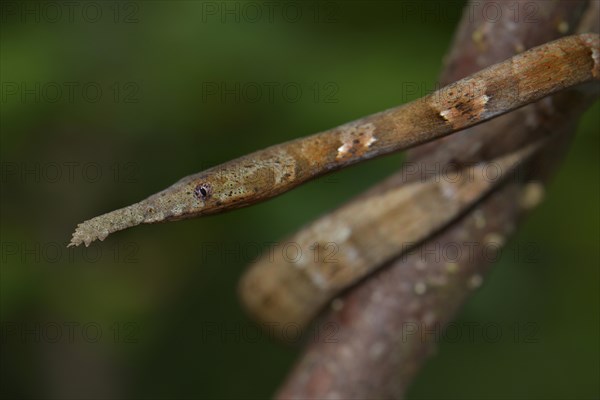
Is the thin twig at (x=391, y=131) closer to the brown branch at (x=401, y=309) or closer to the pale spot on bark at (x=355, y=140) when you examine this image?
the pale spot on bark at (x=355, y=140)

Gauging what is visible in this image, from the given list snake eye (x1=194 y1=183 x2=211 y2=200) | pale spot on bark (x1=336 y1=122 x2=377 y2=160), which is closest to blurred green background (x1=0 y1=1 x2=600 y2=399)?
pale spot on bark (x1=336 y1=122 x2=377 y2=160)

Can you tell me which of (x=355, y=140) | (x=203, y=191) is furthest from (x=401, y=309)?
(x=203, y=191)

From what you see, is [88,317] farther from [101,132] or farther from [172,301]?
[101,132]

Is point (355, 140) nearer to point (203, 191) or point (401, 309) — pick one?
point (203, 191)

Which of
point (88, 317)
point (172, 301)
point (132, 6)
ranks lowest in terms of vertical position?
point (172, 301)

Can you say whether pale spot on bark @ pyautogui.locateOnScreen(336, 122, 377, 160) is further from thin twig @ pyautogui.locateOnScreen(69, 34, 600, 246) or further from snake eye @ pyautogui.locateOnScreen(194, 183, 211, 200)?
snake eye @ pyautogui.locateOnScreen(194, 183, 211, 200)

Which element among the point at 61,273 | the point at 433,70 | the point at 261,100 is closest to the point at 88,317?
the point at 61,273

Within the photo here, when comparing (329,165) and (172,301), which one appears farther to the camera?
(172,301)
